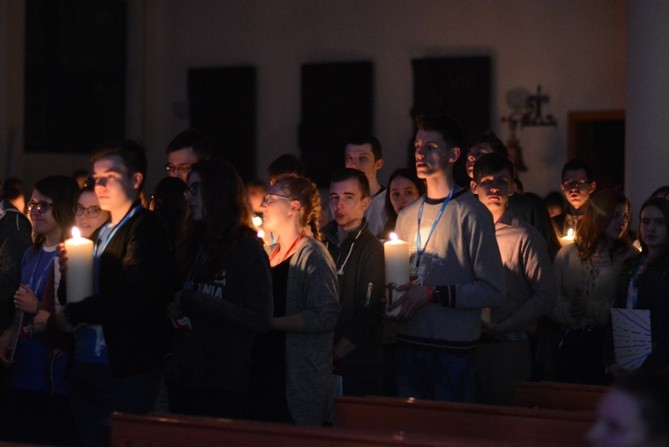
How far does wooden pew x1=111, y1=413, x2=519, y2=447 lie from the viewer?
2830 mm

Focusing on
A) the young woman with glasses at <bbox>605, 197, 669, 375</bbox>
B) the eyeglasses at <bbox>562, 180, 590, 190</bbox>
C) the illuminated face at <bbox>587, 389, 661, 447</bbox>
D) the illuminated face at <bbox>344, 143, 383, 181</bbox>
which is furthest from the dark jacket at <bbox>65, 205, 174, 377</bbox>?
the eyeglasses at <bbox>562, 180, 590, 190</bbox>

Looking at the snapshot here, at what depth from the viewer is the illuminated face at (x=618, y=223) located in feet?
19.2

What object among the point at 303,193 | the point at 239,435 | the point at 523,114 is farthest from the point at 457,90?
the point at 239,435

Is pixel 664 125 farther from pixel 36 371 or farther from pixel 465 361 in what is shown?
pixel 36 371

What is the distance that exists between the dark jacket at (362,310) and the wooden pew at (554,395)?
3.56 ft

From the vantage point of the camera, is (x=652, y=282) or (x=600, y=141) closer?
(x=652, y=282)

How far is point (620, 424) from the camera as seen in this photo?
227 centimetres

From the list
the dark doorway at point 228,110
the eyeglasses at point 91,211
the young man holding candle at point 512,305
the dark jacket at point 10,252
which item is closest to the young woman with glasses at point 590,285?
the young man holding candle at point 512,305

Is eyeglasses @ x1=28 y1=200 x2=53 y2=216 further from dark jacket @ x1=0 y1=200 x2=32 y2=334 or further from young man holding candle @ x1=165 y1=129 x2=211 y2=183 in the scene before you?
young man holding candle @ x1=165 y1=129 x2=211 y2=183

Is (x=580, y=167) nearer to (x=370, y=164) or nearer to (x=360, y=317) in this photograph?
(x=370, y=164)

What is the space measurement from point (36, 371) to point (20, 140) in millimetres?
7575

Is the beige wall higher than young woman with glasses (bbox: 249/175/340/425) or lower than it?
higher

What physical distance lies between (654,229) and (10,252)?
2.93 m

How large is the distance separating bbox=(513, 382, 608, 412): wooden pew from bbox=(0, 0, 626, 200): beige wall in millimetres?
8840
